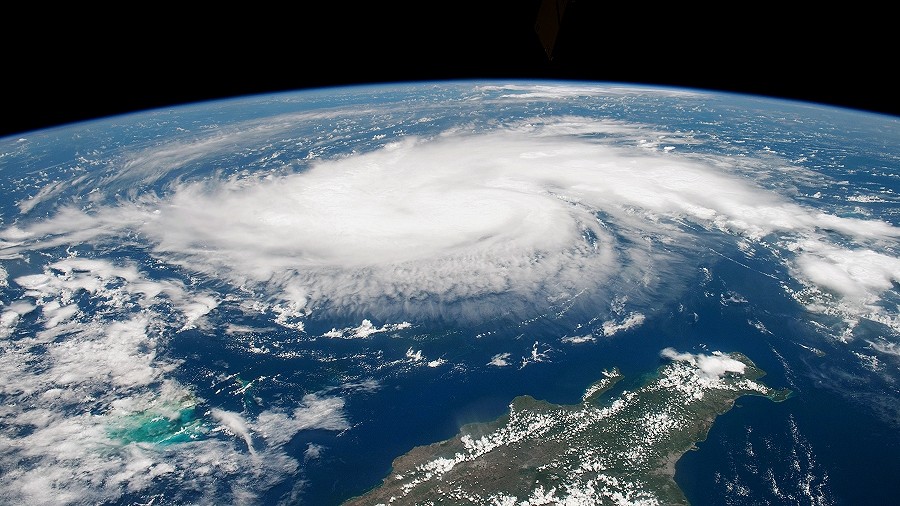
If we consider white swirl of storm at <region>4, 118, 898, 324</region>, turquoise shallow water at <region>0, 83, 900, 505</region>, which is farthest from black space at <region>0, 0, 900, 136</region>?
white swirl of storm at <region>4, 118, 898, 324</region>

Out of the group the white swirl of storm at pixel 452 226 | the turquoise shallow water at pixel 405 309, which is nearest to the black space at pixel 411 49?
the turquoise shallow water at pixel 405 309

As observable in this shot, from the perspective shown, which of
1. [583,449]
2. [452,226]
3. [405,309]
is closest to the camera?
[583,449]

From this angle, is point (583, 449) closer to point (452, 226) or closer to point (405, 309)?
point (405, 309)

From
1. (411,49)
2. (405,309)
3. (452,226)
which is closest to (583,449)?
(405,309)

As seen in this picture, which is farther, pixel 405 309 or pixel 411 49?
pixel 405 309

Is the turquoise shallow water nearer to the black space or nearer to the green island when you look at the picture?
the green island
